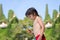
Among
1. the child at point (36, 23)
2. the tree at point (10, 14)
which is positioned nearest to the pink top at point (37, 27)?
the child at point (36, 23)

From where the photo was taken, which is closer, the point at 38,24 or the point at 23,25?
the point at 38,24

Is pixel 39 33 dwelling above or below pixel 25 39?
above

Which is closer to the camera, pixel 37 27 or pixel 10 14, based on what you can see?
pixel 37 27

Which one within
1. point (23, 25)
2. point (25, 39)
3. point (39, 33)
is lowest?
point (25, 39)

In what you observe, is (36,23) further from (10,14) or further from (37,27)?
(10,14)

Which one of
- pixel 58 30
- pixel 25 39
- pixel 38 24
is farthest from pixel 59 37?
pixel 38 24

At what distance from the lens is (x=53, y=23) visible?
17.9 ft

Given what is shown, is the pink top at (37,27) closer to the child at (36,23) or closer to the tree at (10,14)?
the child at (36,23)

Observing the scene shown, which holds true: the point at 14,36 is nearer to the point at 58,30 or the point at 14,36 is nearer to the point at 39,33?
the point at 58,30

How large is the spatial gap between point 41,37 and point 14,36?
3.74m

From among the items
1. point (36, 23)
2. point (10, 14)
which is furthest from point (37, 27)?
point (10, 14)

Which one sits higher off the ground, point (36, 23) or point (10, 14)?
point (36, 23)

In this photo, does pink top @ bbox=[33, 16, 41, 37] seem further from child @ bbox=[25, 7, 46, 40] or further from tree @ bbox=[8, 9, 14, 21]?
tree @ bbox=[8, 9, 14, 21]

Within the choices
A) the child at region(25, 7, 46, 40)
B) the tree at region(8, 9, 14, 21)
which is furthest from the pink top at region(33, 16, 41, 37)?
the tree at region(8, 9, 14, 21)
